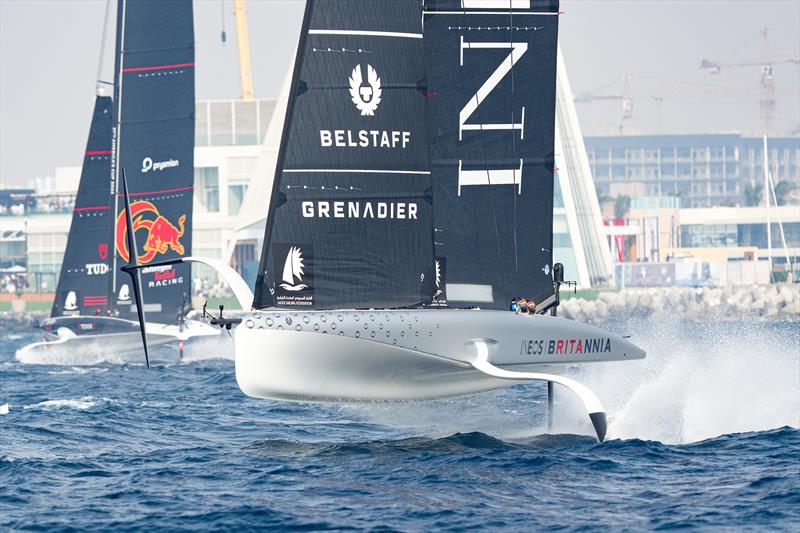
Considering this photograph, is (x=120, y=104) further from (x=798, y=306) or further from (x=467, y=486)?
(x=798, y=306)

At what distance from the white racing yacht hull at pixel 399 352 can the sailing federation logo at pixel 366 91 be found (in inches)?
120

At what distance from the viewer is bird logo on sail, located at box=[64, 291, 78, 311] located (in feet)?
150

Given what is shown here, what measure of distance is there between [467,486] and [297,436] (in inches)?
234

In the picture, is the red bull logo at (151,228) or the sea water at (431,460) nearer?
the sea water at (431,460)

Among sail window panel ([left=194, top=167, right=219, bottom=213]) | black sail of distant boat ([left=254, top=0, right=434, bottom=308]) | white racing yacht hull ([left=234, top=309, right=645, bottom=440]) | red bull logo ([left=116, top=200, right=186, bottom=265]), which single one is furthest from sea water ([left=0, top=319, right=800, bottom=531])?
sail window panel ([left=194, top=167, right=219, bottom=213])

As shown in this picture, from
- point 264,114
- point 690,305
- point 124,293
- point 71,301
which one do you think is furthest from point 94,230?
point 264,114

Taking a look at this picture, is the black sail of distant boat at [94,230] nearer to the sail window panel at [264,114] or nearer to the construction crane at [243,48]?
the sail window panel at [264,114]

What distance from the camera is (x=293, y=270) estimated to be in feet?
63.6

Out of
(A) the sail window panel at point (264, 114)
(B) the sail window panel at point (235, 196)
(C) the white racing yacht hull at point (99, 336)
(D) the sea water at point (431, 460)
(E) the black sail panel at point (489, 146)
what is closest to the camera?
(D) the sea water at point (431, 460)

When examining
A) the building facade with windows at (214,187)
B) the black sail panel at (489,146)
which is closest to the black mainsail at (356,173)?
the black sail panel at (489,146)

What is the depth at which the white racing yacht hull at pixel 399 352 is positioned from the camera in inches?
738

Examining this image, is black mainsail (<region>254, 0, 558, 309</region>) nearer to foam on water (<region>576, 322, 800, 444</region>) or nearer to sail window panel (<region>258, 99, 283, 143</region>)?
foam on water (<region>576, 322, 800, 444</region>)

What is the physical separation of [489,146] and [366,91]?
11.1 ft

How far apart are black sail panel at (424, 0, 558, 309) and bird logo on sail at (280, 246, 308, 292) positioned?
3.36 meters
